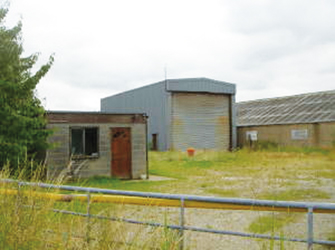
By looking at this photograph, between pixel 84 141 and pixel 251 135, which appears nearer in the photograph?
pixel 84 141

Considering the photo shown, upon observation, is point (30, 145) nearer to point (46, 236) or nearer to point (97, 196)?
point (97, 196)

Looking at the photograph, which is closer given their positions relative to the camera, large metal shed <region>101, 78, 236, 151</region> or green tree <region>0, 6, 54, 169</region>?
green tree <region>0, 6, 54, 169</region>

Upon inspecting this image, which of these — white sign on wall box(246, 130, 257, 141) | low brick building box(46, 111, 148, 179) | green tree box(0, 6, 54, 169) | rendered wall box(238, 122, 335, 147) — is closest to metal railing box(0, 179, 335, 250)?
green tree box(0, 6, 54, 169)

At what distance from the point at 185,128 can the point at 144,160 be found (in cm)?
1465

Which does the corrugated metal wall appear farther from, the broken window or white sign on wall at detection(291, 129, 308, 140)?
the broken window

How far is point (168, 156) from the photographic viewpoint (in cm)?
→ 2773

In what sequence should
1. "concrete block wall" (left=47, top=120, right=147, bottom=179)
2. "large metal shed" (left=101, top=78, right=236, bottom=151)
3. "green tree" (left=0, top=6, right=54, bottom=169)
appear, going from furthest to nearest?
1. "large metal shed" (left=101, top=78, right=236, bottom=151)
2. "concrete block wall" (left=47, top=120, right=147, bottom=179)
3. "green tree" (left=0, top=6, right=54, bottom=169)

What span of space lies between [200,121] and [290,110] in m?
9.57

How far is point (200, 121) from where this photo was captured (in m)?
33.7

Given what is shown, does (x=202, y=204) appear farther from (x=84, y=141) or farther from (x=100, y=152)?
(x=100, y=152)

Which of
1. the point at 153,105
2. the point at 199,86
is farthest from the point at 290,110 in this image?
the point at 153,105

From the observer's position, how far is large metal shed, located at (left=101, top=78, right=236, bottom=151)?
31.9m

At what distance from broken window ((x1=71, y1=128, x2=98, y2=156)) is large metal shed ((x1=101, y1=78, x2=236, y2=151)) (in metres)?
14.6

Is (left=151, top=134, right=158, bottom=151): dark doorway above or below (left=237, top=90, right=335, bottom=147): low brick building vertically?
below
